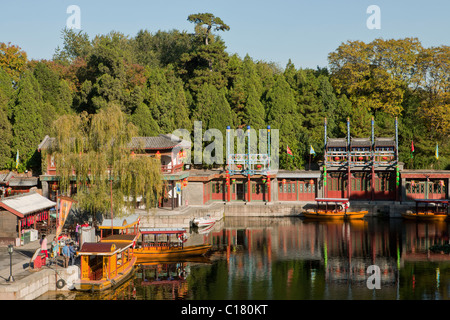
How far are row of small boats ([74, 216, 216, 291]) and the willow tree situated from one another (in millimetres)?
2541

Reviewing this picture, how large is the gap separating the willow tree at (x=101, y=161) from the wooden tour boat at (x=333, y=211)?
842 inches

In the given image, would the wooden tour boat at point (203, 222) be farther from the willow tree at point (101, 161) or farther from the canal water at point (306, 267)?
the willow tree at point (101, 161)

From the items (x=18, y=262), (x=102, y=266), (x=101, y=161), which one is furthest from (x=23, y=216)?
(x=102, y=266)

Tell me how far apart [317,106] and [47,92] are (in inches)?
1434

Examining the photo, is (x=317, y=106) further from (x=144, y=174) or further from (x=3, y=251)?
(x=3, y=251)

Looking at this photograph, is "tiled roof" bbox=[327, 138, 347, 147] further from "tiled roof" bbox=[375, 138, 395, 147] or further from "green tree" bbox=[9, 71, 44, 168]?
"green tree" bbox=[9, 71, 44, 168]

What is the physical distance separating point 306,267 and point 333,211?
21.0 meters

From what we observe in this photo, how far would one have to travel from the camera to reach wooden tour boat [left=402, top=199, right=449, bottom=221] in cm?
5712

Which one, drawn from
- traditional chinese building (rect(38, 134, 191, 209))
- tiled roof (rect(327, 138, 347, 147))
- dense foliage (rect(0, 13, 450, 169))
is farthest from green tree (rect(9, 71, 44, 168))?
tiled roof (rect(327, 138, 347, 147))

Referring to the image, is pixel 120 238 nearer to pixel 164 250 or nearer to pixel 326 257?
pixel 164 250

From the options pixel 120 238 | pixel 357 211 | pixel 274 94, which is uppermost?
pixel 274 94

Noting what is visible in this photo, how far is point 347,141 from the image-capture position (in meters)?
66.4

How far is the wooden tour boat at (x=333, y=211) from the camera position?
5903 centimetres

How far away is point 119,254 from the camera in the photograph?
3738 cm
